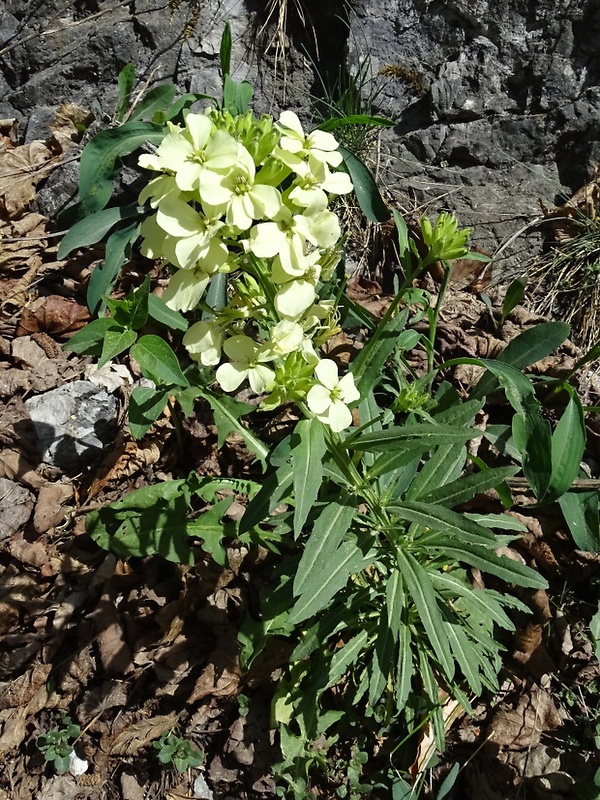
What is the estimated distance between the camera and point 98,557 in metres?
2.88

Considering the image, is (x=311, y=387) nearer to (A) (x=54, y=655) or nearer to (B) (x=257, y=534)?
(B) (x=257, y=534)

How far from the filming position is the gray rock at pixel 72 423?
302 cm

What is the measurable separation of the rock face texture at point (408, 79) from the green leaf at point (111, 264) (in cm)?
146

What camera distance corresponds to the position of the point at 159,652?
2.78 metres

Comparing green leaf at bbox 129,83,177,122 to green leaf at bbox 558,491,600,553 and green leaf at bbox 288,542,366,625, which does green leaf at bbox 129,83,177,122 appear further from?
green leaf at bbox 558,491,600,553

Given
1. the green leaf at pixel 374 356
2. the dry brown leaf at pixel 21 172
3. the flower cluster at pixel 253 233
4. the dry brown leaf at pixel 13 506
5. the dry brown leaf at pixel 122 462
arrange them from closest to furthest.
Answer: the flower cluster at pixel 253 233 → the green leaf at pixel 374 356 → the dry brown leaf at pixel 13 506 → the dry brown leaf at pixel 122 462 → the dry brown leaf at pixel 21 172

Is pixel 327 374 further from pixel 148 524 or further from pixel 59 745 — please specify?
pixel 59 745

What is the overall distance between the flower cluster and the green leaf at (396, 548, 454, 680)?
68cm

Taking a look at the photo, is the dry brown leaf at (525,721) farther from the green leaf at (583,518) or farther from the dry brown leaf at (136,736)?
the dry brown leaf at (136,736)

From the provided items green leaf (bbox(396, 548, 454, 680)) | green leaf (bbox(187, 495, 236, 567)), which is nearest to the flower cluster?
green leaf (bbox(396, 548, 454, 680))

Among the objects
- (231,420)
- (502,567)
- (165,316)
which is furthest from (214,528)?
(502,567)

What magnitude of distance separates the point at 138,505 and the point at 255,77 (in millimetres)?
2895

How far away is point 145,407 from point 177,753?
151cm

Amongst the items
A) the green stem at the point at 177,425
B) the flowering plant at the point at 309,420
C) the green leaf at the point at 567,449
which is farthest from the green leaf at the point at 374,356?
the green stem at the point at 177,425
